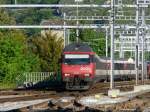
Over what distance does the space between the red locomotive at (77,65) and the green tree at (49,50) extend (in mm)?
18710

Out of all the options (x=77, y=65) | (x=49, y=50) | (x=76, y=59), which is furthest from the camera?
(x=49, y=50)

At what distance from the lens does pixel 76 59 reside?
126 feet

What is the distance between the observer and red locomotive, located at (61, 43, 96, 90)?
38.2 metres

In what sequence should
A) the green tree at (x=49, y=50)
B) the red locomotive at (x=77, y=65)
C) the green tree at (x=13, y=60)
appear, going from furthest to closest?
the green tree at (x=49, y=50) < the green tree at (x=13, y=60) < the red locomotive at (x=77, y=65)

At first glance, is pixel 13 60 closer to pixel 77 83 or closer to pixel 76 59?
pixel 77 83

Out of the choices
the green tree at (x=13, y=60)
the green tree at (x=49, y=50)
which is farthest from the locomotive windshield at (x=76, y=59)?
the green tree at (x=49, y=50)

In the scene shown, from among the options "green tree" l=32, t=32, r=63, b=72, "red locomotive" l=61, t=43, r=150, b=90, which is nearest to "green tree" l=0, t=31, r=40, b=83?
"green tree" l=32, t=32, r=63, b=72

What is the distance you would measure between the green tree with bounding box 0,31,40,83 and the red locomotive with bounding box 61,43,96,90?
1531cm

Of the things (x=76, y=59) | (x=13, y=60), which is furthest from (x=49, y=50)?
(x=76, y=59)

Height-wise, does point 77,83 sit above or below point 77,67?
below

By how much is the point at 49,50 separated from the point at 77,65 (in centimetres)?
2085

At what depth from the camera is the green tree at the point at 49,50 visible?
58.2m

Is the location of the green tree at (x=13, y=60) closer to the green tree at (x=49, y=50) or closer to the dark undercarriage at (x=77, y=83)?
the green tree at (x=49, y=50)

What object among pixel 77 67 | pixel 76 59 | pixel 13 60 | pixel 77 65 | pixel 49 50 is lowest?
pixel 13 60
